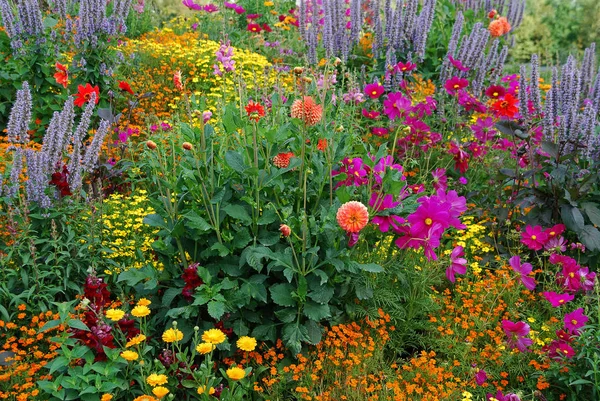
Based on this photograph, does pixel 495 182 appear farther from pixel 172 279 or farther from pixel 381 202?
pixel 172 279

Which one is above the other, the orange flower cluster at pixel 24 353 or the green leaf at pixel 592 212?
the green leaf at pixel 592 212

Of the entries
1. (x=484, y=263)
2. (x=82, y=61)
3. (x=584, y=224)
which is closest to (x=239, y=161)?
(x=484, y=263)

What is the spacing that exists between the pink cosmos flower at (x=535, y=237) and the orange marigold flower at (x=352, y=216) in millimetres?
1410

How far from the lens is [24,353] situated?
9.02ft

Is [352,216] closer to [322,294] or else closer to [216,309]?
[322,294]

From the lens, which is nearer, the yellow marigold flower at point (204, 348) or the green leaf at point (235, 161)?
the yellow marigold flower at point (204, 348)

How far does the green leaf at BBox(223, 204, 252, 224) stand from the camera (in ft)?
8.96

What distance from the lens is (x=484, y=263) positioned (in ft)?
12.4

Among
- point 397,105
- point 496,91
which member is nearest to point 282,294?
point 397,105

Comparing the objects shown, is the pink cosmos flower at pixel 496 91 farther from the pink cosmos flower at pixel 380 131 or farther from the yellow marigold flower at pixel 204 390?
the yellow marigold flower at pixel 204 390

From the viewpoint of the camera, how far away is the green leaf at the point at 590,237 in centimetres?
347

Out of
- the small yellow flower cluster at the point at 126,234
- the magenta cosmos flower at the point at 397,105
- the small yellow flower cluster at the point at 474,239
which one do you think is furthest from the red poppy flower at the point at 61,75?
the small yellow flower cluster at the point at 474,239

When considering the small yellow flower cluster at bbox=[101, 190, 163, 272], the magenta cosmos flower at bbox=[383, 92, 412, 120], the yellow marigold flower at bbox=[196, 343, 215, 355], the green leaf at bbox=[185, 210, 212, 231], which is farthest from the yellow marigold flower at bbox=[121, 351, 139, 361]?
Result: the magenta cosmos flower at bbox=[383, 92, 412, 120]

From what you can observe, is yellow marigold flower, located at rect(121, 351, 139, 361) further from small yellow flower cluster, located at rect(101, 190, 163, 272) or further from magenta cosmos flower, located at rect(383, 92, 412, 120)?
magenta cosmos flower, located at rect(383, 92, 412, 120)
